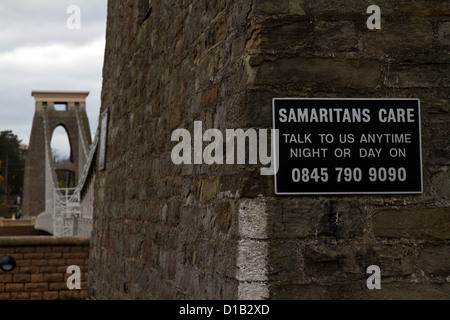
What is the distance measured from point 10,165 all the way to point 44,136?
21.3 meters

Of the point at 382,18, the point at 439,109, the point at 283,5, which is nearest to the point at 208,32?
the point at 283,5

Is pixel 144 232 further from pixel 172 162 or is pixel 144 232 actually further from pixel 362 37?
pixel 362 37

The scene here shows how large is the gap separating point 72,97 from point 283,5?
160ft

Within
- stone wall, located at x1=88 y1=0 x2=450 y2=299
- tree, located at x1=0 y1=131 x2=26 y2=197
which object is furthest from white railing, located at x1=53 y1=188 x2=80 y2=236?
tree, located at x1=0 y1=131 x2=26 y2=197

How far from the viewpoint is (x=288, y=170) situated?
2932 mm

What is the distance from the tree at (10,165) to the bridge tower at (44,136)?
16595 millimetres

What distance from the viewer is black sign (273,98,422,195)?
2941 millimetres

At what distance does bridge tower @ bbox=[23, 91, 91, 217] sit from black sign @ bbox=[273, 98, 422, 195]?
146ft

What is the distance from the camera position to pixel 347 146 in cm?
298
